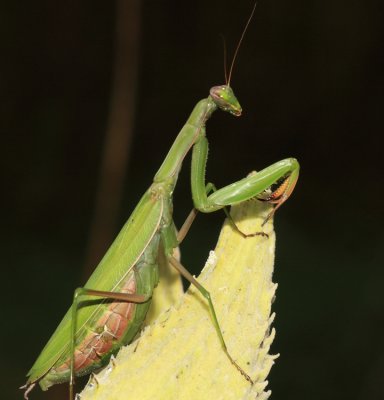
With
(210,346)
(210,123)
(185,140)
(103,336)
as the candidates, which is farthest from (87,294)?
(210,123)

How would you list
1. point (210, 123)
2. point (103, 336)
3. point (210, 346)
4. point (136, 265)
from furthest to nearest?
point (210, 123) < point (136, 265) < point (103, 336) < point (210, 346)

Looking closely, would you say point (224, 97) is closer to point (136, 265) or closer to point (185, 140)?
point (185, 140)

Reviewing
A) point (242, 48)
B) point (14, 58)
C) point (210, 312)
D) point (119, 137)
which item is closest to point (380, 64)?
point (242, 48)

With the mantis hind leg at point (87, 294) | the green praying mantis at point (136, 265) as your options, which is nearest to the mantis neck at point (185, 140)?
the green praying mantis at point (136, 265)

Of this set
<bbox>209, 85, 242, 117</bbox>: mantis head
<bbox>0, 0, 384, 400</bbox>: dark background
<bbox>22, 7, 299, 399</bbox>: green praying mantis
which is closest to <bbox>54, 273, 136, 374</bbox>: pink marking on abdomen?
<bbox>22, 7, 299, 399</bbox>: green praying mantis

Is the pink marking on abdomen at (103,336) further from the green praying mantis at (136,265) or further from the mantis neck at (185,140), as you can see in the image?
the mantis neck at (185,140)

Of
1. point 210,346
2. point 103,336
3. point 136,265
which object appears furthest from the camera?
point 136,265
